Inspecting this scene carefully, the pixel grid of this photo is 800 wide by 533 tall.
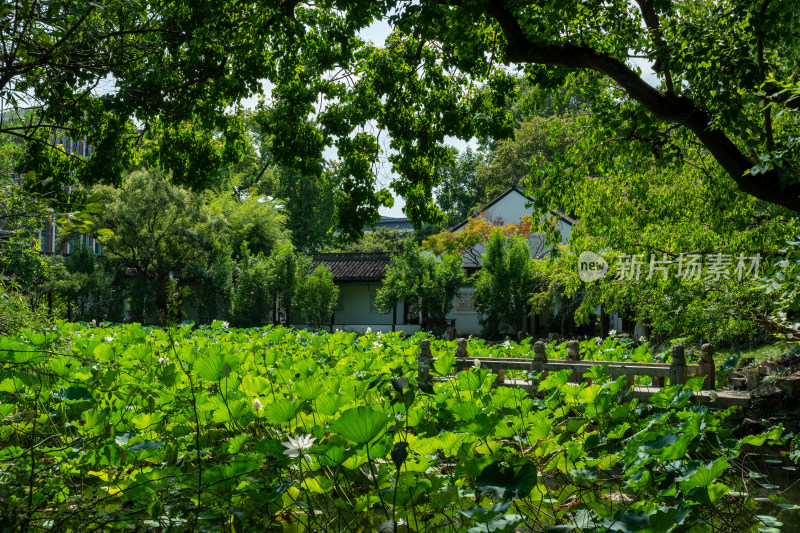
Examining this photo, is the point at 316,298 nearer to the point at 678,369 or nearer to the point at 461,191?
the point at 461,191

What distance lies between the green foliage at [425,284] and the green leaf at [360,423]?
20430 mm

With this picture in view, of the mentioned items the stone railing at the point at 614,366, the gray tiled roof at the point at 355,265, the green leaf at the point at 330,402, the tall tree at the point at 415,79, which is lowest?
the stone railing at the point at 614,366

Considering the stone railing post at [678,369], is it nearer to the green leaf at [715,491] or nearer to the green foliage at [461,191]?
the green leaf at [715,491]

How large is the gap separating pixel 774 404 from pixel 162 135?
26.3ft

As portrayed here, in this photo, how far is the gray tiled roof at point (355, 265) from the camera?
85.9 feet

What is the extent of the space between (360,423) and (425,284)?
812 inches

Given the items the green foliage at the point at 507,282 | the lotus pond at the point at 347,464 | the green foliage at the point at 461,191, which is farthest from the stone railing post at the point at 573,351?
the green foliage at the point at 461,191

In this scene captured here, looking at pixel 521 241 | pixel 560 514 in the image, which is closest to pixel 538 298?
pixel 521 241

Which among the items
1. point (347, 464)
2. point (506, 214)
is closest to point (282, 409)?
point (347, 464)

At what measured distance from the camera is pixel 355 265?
89.6ft

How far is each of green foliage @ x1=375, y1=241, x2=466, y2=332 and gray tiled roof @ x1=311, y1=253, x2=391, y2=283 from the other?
244 cm

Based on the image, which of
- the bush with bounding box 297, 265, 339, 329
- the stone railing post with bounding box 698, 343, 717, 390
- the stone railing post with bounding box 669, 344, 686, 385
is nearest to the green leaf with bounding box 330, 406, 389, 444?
the stone railing post with bounding box 669, 344, 686, 385

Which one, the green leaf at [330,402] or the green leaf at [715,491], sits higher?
the green leaf at [330,402]

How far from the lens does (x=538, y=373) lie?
7035mm
